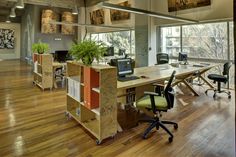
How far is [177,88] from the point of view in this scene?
692 centimetres

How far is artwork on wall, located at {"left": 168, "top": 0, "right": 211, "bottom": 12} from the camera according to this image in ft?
23.1

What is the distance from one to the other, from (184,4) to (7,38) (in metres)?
14.5

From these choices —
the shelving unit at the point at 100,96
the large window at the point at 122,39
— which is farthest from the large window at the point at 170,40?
the shelving unit at the point at 100,96

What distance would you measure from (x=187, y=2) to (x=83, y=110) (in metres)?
5.92

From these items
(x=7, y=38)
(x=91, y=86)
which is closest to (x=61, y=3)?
(x=7, y=38)

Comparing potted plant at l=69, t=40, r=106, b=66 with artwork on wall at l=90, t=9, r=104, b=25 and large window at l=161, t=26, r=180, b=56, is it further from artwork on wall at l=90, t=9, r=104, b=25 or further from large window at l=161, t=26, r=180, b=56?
artwork on wall at l=90, t=9, r=104, b=25

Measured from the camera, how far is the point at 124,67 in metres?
4.01

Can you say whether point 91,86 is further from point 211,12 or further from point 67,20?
point 67,20

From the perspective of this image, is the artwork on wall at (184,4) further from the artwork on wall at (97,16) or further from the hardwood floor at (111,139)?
the artwork on wall at (97,16)

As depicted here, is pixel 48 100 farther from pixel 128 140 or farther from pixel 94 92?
pixel 128 140

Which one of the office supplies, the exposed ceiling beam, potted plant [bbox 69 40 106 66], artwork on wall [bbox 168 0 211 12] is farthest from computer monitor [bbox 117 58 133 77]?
the exposed ceiling beam

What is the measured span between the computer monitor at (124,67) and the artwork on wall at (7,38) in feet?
51.8

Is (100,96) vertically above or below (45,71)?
below

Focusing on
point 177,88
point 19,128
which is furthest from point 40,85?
point 177,88
